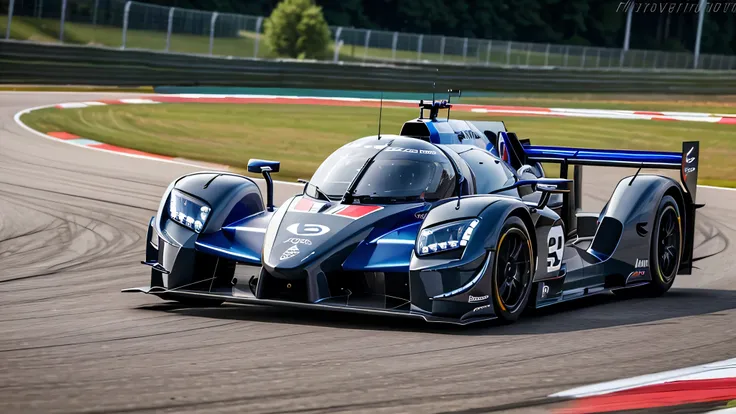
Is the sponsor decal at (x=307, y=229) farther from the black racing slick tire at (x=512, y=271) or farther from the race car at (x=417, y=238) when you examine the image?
the black racing slick tire at (x=512, y=271)

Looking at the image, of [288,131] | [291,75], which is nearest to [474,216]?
[288,131]

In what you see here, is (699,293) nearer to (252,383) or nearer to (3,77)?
(252,383)

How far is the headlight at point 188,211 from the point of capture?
841cm

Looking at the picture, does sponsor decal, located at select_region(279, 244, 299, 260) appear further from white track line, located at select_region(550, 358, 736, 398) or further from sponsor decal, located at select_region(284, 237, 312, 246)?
white track line, located at select_region(550, 358, 736, 398)

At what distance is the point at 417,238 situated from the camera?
24.8 ft

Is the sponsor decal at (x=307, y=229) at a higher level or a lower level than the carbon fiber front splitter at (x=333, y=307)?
higher

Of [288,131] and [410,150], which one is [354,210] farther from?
[288,131]

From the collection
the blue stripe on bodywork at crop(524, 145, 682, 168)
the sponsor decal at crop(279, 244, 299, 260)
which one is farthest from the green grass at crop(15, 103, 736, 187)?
the sponsor decal at crop(279, 244, 299, 260)

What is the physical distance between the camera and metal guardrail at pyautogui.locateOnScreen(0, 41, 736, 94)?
3316cm

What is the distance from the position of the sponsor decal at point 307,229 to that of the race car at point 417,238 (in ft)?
0.05

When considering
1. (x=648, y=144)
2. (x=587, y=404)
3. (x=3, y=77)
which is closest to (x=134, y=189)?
(x=587, y=404)

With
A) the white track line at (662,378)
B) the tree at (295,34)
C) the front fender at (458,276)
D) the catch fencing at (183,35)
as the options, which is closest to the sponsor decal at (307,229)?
the front fender at (458,276)

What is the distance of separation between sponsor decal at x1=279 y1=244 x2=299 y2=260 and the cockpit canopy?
88cm

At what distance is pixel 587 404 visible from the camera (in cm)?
545
